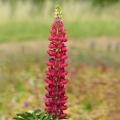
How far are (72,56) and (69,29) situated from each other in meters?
7.12

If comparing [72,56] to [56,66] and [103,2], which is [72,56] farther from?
[56,66]

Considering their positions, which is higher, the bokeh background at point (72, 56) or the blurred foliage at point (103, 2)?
the blurred foliage at point (103, 2)

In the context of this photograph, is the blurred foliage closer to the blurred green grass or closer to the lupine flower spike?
the blurred green grass

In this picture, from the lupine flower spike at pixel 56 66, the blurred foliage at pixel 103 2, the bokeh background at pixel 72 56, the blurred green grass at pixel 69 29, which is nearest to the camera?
the lupine flower spike at pixel 56 66

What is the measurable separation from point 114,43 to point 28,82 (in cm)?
925

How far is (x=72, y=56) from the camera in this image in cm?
2430

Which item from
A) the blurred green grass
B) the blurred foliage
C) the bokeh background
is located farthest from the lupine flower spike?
the blurred foliage

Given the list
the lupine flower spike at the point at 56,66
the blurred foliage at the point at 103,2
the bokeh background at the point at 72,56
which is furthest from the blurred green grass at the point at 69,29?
the lupine flower spike at the point at 56,66

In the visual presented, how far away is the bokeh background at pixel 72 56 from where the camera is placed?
1858 centimetres

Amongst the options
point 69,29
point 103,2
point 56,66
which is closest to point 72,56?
point 69,29

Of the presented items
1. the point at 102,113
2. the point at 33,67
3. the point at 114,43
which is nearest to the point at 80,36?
the point at 114,43

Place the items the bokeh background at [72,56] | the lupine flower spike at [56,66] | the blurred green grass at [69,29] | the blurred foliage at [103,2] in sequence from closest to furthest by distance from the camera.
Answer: the lupine flower spike at [56,66], the bokeh background at [72,56], the blurred green grass at [69,29], the blurred foliage at [103,2]

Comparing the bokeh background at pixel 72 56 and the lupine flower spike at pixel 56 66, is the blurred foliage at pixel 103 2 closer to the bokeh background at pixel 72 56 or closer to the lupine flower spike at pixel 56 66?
the bokeh background at pixel 72 56

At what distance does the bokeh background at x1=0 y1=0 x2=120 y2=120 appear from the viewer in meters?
18.6
